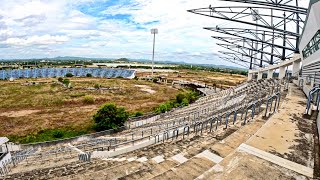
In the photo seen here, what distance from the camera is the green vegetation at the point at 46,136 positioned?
2231 centimetres

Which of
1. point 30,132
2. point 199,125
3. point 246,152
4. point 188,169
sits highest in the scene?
point 246,152

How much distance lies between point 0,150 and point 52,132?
858 centimetres

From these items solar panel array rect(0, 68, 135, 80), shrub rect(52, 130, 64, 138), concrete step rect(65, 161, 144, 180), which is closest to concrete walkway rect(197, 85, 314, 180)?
concrete step rect(65, 161, 144, 180)

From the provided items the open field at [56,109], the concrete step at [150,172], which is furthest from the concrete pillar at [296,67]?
the concrete step at [150,172]

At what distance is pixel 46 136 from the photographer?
77.3 feet

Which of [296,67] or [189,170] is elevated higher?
[296,67]

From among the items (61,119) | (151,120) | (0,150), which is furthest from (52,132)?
(151,120)

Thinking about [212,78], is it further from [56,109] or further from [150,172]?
[150,172]

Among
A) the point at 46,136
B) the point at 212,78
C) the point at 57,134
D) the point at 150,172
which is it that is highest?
the point at 212,78

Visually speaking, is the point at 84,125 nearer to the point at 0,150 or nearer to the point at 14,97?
the point at 0,150

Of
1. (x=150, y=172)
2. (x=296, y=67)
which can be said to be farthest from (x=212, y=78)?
(x=150, y=172)

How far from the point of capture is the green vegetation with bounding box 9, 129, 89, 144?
22.3 metres

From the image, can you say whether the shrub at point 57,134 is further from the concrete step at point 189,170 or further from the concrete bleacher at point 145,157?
the concrete step at point 189,170

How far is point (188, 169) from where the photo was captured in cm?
733
